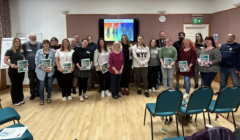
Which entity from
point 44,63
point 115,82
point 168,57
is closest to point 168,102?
point 115,82

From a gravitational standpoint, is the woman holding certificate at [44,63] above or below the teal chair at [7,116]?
above

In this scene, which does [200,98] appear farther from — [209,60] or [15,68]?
[15,68]

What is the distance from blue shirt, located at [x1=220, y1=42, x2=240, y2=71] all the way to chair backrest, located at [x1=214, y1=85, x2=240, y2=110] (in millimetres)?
1984

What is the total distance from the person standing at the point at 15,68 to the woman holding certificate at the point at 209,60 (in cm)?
424

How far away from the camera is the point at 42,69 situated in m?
4.12

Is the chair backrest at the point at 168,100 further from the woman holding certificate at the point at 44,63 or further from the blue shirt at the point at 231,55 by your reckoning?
the woman holding certificate at the point at 44,63

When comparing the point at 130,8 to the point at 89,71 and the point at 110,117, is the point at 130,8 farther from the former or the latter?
the point at 110,117

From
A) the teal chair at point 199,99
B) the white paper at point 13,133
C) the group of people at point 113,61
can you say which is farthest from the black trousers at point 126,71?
the white paper at point 13,133

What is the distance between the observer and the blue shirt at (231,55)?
4.12m

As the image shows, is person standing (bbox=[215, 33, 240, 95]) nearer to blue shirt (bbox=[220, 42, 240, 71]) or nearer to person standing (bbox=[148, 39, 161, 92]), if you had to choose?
blue shirt (bbox=[220, 42, 240, 71])

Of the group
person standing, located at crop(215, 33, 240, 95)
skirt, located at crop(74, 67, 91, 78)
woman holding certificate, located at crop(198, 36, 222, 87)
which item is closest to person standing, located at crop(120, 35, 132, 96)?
skirt, located at crop(74, 67, 91, 78)

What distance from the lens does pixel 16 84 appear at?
4129 millimetres

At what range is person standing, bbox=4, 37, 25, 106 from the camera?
3957mm

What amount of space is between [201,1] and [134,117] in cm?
607
